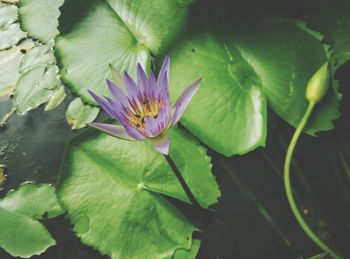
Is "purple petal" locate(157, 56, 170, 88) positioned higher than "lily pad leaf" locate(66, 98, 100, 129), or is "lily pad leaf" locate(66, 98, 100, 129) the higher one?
"purple petal" locate(157, 56, 170, 88)

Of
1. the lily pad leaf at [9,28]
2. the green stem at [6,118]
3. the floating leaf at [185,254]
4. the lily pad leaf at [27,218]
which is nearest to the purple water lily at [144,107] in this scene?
the floating leaf at [185,254]

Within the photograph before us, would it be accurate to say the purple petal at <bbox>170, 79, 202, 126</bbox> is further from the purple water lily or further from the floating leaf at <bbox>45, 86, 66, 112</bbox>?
the floating leaf at <bbox>45, 86, 66, 112</bbox>

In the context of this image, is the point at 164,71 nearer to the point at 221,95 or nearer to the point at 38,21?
the point at 221,95

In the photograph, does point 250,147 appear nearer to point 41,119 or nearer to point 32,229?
point 32,229

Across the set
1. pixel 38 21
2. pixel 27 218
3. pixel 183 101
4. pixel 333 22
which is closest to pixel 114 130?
pixel 183 101

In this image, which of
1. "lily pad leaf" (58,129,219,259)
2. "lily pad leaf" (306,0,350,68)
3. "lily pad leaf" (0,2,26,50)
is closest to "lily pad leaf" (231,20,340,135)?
"lily pad leaf" (306,0,350,68)
